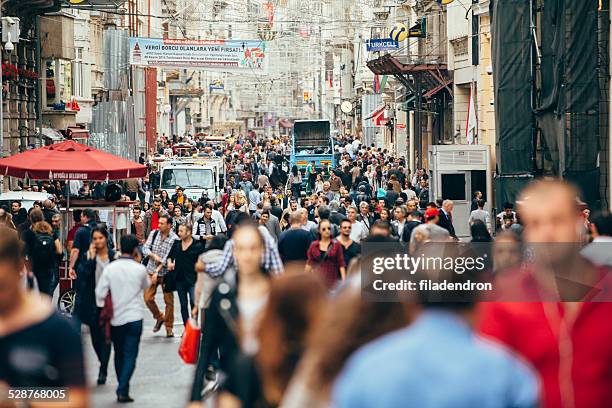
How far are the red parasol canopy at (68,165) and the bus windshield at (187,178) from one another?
12.1 metres

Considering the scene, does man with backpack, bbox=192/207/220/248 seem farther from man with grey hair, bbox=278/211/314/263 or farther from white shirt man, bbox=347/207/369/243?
man with grey hair, bbox=278/211/314/263

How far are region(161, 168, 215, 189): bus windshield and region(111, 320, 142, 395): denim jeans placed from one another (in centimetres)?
2288

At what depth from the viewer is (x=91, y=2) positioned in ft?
129

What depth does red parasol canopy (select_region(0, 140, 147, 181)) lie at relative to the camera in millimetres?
21531

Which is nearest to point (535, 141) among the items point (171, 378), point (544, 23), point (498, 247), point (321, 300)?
point (544, 23)

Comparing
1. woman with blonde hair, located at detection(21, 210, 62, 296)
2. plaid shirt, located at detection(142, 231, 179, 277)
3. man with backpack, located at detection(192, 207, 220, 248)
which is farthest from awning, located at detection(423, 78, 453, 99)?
plaid shirt, located at detection(142, 231, 179, 277)

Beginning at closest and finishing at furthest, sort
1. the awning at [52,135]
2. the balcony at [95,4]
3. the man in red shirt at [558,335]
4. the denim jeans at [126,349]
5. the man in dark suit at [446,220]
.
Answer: the man in red shirt at [558,335] < the denim jeans at [126,349] < the man in dark suit at [446,220] < the balcony at [95,4] < the awning at [52,135]

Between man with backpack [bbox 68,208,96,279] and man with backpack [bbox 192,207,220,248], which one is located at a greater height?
man with backpack [bbox 68,208,96,279]

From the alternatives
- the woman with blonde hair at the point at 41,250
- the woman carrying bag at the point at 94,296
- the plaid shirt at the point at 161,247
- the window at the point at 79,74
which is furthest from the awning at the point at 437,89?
the woman carrying bag at the point at 94,296

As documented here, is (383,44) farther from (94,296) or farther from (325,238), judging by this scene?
(94,296)

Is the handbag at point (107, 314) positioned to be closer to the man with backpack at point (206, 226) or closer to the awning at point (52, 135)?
the man with backpack at point (206, 226)

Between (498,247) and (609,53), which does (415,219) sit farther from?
(498,247)

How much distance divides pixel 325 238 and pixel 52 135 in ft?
93.7

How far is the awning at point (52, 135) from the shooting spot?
41.3 metres
